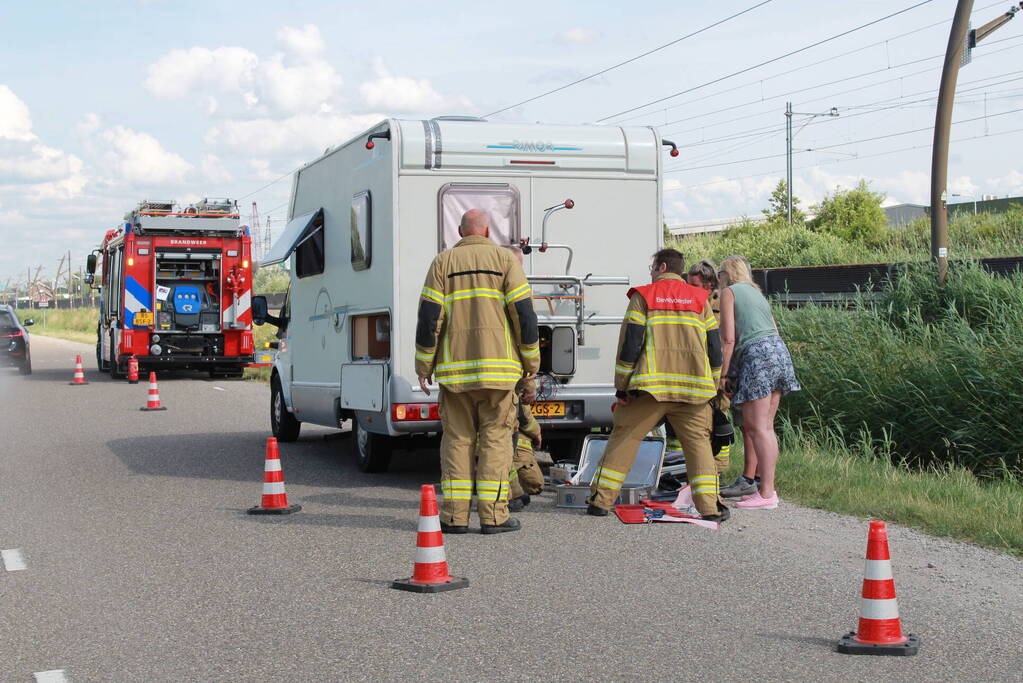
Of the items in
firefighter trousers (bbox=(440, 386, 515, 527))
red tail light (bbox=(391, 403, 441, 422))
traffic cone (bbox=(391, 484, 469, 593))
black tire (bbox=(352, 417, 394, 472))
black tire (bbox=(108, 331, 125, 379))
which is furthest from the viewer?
black tire (bbox=(108, 331, 125, 379))

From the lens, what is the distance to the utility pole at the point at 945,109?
14.4m

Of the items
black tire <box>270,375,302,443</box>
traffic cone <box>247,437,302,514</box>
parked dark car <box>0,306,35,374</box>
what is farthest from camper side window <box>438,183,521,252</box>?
parked dark car <box>0,306,35,374</box>

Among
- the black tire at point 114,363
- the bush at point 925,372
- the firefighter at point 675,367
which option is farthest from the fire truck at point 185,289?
the firefighter at point 675,367

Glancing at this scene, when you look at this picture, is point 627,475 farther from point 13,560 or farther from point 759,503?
point 13,560

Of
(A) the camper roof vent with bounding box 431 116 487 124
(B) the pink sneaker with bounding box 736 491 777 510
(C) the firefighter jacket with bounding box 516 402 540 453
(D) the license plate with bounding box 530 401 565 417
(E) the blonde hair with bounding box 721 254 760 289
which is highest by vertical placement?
(A) the camper roof vent with bounding box 431 116 487 124

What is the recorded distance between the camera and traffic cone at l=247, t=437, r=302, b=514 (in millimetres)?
8617

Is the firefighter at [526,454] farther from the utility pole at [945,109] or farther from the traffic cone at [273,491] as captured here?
the utility pole at [945,109]

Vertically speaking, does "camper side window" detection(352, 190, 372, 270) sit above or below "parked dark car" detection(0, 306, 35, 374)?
above

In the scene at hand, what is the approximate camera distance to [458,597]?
6.13 meters

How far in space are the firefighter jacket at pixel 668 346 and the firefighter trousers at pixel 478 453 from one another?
83 cm

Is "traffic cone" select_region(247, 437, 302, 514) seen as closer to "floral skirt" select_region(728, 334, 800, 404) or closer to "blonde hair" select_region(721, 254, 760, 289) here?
"floral skirt" select_region(728, 334, 800, 404)

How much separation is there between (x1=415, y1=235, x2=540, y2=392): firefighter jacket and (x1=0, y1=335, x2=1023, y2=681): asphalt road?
106 centimetres

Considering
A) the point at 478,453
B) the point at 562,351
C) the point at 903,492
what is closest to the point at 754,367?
the point at 903,492

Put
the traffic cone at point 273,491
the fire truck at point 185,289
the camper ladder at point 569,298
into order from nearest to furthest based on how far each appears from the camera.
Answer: the traffic cone at point 273,491
the camper ladder at point 569,298
the fire truck at point 185,289
